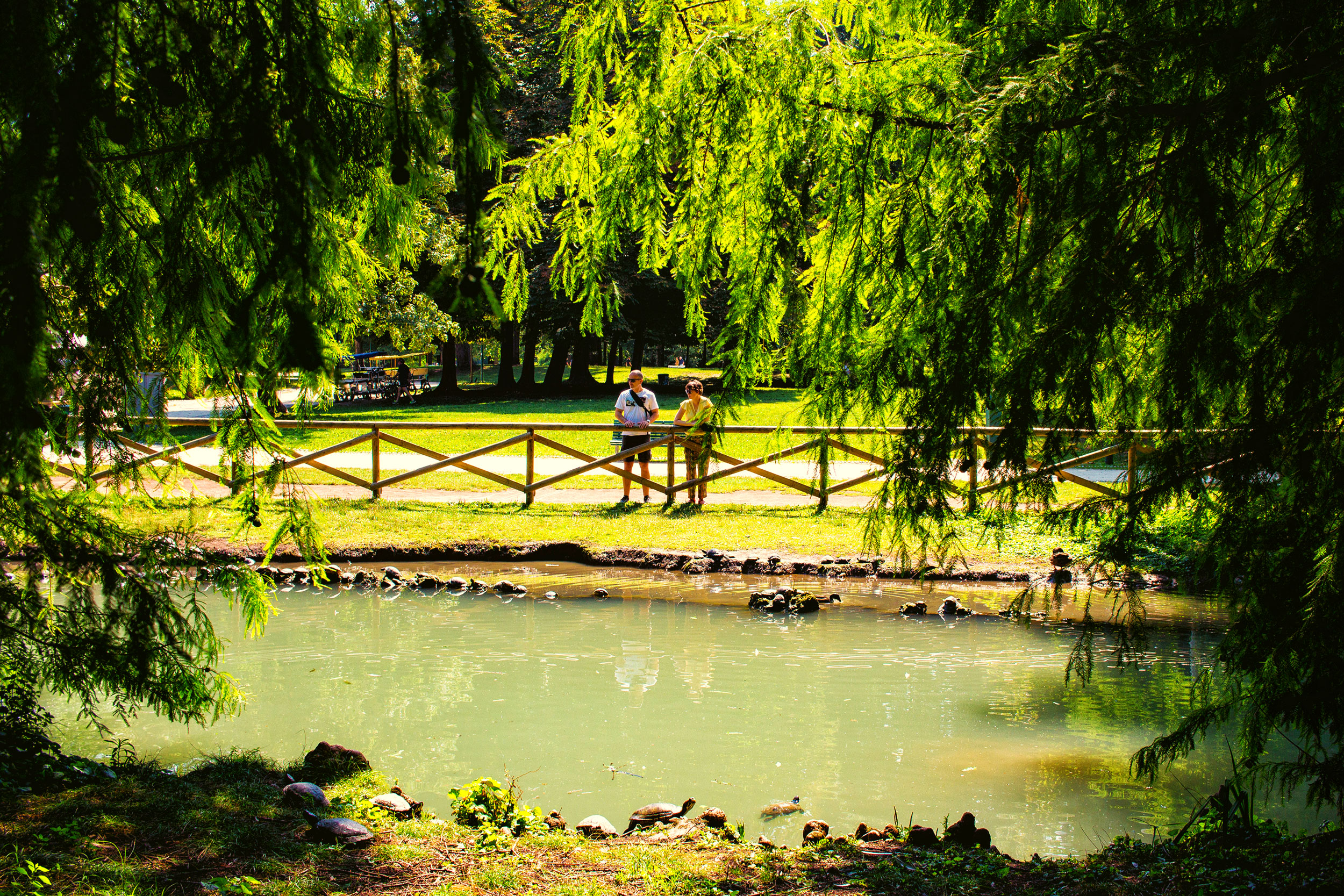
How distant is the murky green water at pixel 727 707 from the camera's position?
5.71 m

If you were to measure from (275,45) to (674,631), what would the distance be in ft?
22.2

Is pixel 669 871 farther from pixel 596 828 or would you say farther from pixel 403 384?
pixel 403 384

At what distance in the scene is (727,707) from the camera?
7.10 metres

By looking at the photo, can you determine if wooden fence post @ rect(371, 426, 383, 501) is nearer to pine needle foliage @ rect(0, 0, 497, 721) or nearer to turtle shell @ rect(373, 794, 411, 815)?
pine needle foliage @ rect(0, 0, 497, 721)

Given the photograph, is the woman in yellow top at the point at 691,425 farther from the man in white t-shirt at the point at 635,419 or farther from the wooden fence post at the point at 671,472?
the man in white t-shirt at the point at 635,419

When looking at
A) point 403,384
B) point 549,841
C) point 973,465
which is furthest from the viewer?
point 403,384

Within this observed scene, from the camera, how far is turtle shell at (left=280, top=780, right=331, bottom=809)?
4.92m

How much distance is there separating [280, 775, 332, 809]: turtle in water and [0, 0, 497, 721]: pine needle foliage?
0.59 metres

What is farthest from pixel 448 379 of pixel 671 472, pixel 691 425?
pixel 691 425

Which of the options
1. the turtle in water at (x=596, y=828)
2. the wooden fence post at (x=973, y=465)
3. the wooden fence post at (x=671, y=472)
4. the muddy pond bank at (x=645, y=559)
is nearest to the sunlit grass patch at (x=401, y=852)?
the turtle in water at (x=596, y=828)

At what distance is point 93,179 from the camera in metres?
2.39

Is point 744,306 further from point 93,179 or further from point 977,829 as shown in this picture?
point 977,829

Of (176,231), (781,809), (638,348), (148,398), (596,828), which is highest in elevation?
(638,348)

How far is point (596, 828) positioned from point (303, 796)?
1453 mm
